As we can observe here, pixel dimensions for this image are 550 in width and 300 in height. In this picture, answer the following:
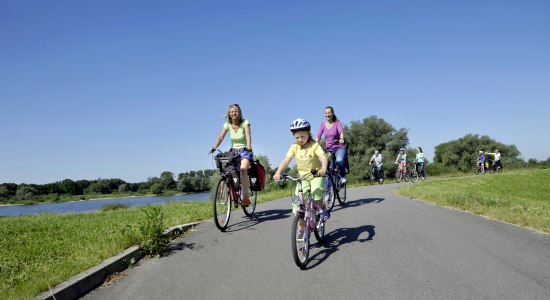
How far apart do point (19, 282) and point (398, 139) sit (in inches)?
2291

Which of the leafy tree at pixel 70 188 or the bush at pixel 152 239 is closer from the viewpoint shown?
the bush at pixel 152 239

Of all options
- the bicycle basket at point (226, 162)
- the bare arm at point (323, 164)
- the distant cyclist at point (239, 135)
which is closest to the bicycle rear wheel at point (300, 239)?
the bare arm at point (323, 164)

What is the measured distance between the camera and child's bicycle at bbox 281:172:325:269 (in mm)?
4741

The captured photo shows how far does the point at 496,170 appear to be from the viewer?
34.0 meters

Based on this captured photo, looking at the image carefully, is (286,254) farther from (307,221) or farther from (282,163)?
(282,163)

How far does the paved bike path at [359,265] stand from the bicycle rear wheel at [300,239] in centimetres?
17

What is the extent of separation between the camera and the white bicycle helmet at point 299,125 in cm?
576

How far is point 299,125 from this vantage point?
5.79 meters

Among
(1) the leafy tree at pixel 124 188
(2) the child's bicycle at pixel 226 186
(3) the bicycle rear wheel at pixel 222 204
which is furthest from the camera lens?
(1) the leafy tree at pixel 124 188

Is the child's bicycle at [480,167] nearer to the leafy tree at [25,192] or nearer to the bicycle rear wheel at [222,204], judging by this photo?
the bicycle rear wheel at [222,204]

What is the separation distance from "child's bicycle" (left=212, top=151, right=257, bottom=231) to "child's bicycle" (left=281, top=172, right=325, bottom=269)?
90.0 inches

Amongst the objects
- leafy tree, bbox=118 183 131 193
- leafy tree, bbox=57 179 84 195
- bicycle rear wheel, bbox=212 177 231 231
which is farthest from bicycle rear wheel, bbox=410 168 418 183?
leafy tree, bbox=57 179 84 195

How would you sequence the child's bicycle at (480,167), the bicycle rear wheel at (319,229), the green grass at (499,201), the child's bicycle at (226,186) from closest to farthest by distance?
the bicycle rear wheel at (319,229) → the child's bicycle at (226,186) → the green grass at (499,201) → the child's bicycle at (480,167)

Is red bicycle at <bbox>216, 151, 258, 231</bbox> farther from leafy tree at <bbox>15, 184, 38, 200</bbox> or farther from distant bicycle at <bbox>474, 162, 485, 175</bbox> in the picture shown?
leafy tree at <bbox>15, 184, 38, 200</bbox>
